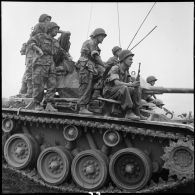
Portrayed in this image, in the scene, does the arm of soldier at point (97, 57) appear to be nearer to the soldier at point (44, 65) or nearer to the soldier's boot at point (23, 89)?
the soldier at point (44, 65)

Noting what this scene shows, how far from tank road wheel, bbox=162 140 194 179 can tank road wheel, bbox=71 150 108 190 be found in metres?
1.74

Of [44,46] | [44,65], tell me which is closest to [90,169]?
[44,65]

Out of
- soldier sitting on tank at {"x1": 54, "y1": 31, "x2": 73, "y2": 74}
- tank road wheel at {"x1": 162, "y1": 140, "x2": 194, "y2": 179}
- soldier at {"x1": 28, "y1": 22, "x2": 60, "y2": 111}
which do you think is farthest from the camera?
soldier sitting on tank at {"x1": 54, "y1": 31, "x2": 73, "y2": 74}

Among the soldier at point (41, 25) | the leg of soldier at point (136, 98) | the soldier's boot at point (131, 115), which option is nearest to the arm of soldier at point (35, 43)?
the soldier at point (41, 25)

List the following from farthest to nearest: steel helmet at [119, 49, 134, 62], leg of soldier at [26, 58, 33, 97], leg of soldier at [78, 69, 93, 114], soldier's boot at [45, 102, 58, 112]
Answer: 1. leg of soldier at [26, 58, 33, 97]
2. soldier's boot at [45, 102, 58, 112]
3. leg of soldier at [78, 69, 93, 114]
4. steel helmet at [119, 49, 134, 62]

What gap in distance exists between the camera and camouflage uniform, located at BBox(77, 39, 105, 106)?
32.5ft

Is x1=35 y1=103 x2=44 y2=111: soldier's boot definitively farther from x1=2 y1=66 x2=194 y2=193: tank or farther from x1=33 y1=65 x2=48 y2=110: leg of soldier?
x1=2 y1=66 x2=194 y2=193: tank

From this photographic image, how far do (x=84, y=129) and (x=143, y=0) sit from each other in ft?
13.2

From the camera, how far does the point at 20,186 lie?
9.64 meters

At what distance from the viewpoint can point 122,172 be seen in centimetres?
917

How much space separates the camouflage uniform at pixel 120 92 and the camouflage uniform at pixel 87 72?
45cm

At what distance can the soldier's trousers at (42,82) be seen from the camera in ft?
34.5

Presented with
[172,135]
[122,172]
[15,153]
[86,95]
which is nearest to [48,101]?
[86,95]

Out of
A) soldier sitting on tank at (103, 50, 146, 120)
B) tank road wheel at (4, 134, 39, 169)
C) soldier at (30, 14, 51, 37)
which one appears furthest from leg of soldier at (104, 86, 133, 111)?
soldier at (30, 14, 51, 37)
